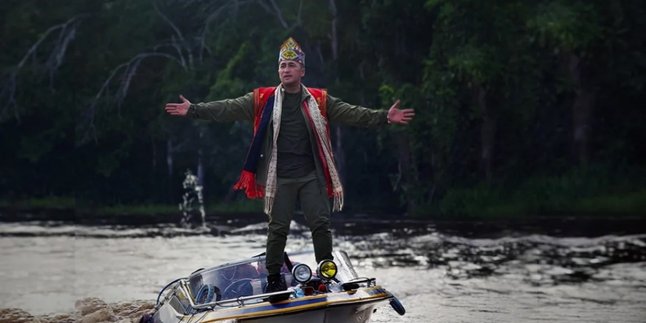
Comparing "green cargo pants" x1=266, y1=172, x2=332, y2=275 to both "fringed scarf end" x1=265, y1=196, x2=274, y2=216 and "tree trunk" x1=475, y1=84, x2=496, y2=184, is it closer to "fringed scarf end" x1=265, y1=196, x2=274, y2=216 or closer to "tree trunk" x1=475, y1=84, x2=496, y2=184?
"fringed scarf end" x1=265, y1=196, x2=274, y2=216

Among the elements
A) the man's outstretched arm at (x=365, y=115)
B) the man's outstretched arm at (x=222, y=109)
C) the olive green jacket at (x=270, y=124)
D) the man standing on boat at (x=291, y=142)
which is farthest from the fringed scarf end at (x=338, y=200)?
the man's outstretched arm at (x=222, y=109)

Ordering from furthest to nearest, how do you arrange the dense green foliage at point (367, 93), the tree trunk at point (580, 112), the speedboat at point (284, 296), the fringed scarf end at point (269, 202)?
the tree trunk at point (580, 112) → the dense green foliage at point (367, 93) → the fringed scarf end at point (269, 202) → the speedboat at point (284, 296)

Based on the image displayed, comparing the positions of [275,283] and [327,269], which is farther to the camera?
[275,283]

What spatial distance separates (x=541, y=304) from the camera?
14727mm

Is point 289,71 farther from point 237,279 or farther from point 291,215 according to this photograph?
point 237,279

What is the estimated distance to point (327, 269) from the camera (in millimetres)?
9359

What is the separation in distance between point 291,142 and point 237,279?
1087 millimetres

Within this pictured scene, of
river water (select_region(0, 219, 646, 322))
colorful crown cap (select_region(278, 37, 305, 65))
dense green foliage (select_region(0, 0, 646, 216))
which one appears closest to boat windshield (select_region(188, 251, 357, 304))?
colorful crown cap (select_region(278, 37, 305, 65))

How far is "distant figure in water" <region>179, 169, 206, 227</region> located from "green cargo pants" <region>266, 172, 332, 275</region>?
23.6 meters

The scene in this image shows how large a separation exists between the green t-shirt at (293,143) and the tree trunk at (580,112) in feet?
71.2

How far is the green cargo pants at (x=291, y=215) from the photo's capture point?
9.85 meters

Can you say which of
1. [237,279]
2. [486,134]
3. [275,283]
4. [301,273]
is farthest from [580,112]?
[301,273]

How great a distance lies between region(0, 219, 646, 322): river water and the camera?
48.5 feet

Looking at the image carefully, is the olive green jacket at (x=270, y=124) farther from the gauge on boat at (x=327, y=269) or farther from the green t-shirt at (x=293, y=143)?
the gauge on boat at (x=327, y=269)
